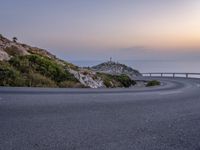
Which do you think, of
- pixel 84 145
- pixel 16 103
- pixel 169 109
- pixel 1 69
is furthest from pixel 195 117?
pixel 1 69

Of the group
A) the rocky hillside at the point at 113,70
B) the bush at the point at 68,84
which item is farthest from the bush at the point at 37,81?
the rocky hillside at the point at 113,70

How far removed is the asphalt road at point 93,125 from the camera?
249 inches

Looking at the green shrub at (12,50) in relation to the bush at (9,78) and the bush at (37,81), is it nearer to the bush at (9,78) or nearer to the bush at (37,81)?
the bush at (37,81)

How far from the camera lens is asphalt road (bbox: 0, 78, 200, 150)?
632 cm

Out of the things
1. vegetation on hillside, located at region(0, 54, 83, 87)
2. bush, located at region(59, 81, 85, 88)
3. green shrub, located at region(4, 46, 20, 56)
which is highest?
green shrub, located at region(4, 46, 20, 56)

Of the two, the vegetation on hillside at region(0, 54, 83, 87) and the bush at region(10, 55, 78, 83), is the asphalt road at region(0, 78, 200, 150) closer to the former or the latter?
the vegetation on hillside at region(0, 54, 83, 87)

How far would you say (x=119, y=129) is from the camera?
7605 mm

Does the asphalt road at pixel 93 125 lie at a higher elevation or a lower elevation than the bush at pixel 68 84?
lower

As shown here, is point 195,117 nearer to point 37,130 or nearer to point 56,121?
point 56,121

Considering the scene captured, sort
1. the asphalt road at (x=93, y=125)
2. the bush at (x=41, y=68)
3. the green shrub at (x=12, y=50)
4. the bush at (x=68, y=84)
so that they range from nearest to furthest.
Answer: the asphalt road at (x=93, y=125), the bush at (x=68, y=84), the bush at (x=41, y=68), the green shrub at (x=12, y=50)

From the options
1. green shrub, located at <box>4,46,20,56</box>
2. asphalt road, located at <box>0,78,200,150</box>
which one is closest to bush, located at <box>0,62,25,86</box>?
asphalt road, located at <box>0,78,200,150</box>

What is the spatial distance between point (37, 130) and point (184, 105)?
6.62m

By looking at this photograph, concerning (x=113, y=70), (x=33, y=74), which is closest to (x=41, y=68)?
(x=33, y=74)

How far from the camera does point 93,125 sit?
7832mm
